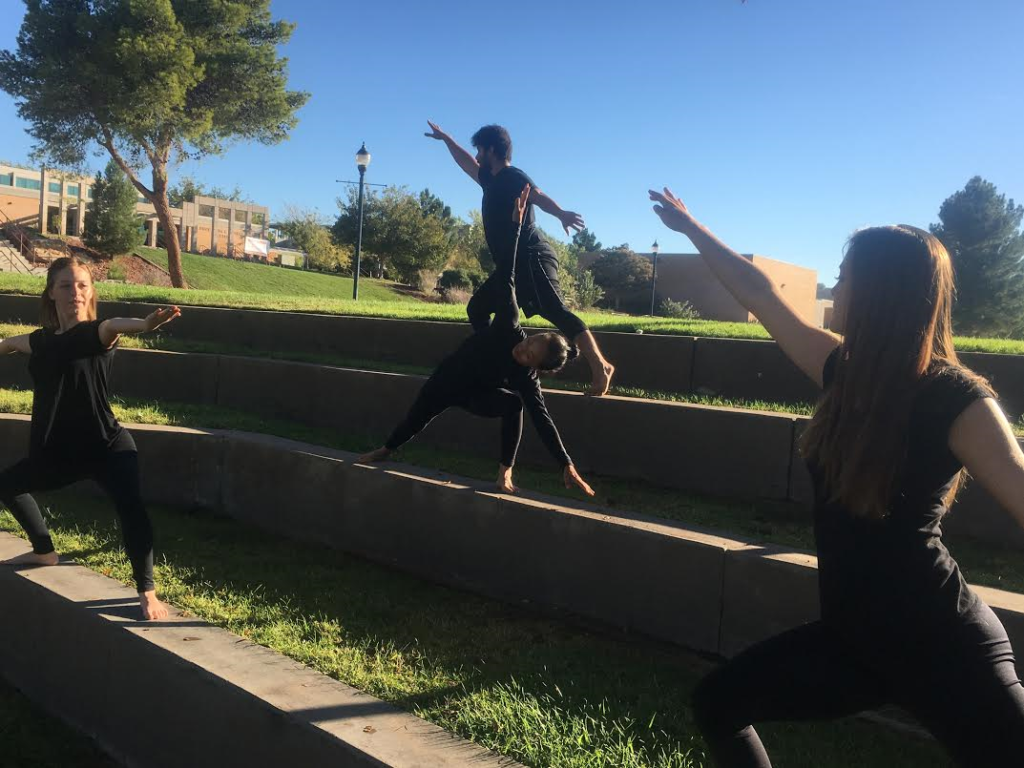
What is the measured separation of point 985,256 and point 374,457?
43645 millimetres

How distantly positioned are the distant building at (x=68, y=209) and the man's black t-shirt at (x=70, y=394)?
46.3 m

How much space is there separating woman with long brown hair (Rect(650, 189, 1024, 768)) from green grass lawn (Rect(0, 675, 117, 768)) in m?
2.78

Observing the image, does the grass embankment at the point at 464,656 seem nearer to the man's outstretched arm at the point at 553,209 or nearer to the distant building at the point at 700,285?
A: the man's outstretched arm at the point at 553,209

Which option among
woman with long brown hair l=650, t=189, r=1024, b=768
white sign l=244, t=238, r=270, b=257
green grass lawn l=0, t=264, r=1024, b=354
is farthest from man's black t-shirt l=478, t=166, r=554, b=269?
white sign l=244, t=238, r=270, b=257

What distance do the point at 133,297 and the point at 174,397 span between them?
15.7 ft

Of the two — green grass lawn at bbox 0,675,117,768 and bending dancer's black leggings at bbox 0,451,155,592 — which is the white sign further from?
green grass lawn at bbox 0,675,117,768

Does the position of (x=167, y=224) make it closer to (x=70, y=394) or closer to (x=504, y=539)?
(x=70, y=394)

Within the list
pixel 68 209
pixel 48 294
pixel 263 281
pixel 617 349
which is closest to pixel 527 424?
pixel 617 349

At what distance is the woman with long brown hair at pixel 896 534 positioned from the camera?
5.65 feet

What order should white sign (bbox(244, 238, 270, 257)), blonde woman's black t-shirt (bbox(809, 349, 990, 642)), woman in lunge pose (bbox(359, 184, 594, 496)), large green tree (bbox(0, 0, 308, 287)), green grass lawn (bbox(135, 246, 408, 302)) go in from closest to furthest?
blonde woman's black t-shirt (bbox(809, 349, 990, 642)) < woman in lunge pose (bbox(359, 184, 594, 496)) < large green tree (bbox(0, 0, 308, 287)) < green grass lawn (bbox(135, 246, 408, 302)) < white sign (bbox(244, 238, 270, 257))

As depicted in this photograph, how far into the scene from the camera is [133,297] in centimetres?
1198

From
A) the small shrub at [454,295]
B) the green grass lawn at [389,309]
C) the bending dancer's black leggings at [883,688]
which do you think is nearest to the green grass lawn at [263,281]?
the small shrub at [454,295]

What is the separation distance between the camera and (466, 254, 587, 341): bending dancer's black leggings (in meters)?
5.53

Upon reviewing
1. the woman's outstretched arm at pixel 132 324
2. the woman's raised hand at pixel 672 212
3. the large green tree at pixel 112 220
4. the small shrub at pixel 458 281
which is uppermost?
the large green tree at pixel 112 220
